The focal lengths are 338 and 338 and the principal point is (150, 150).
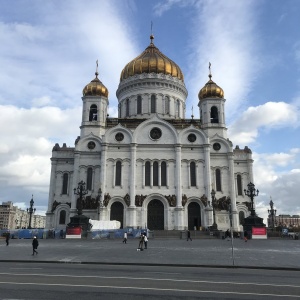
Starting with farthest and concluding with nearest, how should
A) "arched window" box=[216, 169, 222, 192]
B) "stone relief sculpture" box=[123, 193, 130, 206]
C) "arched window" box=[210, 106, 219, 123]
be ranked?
"arched window" box=[210, 106, 219, 123] < "arched window" box=[216, 169, 222, 192] < "stone relief sculpture" box=[123, 193, 130, 206]

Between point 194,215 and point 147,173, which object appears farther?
point 147,173

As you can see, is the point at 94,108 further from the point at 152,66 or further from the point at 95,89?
the point at 152,66

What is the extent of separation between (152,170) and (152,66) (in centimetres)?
1810

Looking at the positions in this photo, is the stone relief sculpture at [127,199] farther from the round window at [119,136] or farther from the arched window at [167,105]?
the arched window at [167,105]

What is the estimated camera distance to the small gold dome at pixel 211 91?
168 ft

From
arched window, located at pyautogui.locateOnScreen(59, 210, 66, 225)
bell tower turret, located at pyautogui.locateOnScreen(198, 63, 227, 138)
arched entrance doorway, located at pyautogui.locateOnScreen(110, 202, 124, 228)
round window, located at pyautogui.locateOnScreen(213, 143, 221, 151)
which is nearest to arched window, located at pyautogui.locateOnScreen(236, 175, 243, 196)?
round window, located at pyautogui.locateOnScreen(213, 143, 221, 151)

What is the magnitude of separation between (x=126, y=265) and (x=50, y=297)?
731cm

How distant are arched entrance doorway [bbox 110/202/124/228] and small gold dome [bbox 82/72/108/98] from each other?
54.5 ft

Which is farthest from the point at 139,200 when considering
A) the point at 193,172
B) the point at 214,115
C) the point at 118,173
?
the point at 214,115

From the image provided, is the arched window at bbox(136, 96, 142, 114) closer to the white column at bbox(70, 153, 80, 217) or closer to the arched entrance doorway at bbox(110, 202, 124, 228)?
the white column at bbox(70, 153, 80, 217)

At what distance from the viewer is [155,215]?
4512 centimetres

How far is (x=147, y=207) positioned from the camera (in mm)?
45344

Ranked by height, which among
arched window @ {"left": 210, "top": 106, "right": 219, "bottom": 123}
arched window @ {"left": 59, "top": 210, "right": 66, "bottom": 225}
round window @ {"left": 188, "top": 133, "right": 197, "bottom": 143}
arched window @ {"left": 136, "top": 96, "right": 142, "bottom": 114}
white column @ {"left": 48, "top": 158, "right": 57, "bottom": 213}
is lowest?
arched window @ {"left": 59, "top": 210, "right": 66, "bottom": 225}

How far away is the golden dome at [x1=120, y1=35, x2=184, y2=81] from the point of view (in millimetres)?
54450
